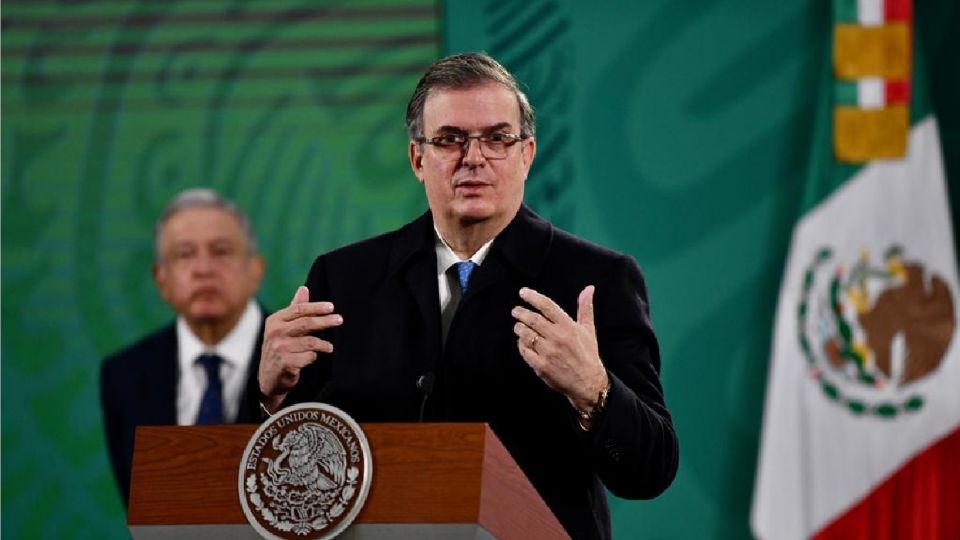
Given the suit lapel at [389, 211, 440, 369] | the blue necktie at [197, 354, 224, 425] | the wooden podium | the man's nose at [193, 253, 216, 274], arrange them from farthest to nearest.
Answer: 1. the man's nose at [193, 253, 216, 274]
2. the blue necktie at [197, 354, 224, 425]
3. the suit lapel at [389, 211, 440, 369]
4. the wooden podium

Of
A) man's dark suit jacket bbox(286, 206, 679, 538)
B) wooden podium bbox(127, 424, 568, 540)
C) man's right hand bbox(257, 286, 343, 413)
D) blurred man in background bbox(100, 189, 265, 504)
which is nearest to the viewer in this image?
wooden podium bbox(127, 424, 568, 540)

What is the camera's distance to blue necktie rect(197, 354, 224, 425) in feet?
18.0

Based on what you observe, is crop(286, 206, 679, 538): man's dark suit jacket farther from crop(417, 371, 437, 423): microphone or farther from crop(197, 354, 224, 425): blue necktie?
crop(197, 354, 224, 425): blue necktie

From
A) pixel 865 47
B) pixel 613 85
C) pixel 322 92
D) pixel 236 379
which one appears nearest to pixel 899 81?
pixel 865 47

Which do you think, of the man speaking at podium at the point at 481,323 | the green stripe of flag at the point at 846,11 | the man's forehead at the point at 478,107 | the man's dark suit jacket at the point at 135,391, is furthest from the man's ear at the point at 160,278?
the man's forehead at the point at 478,107

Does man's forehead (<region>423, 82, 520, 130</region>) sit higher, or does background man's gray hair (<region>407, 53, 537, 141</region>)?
background man's gray hair (<region>407, 53, 537, 141</region>)

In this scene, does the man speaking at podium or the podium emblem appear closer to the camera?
the podium emblem

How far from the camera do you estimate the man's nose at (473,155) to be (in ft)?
8.70

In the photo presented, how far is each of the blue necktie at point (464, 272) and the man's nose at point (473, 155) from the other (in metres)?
0.19

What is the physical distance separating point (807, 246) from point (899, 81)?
27.5 inches

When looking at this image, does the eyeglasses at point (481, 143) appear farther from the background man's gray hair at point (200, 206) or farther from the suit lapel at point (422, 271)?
the background man's gray hair at point (200, 206)

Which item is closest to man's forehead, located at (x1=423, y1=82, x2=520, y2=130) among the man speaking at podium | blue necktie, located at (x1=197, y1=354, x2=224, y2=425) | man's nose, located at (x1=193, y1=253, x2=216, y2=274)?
the man speaking at podium

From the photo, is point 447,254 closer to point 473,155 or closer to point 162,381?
point 473,155

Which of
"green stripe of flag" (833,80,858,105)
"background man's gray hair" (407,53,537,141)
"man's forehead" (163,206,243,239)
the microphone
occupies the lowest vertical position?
the microphone
